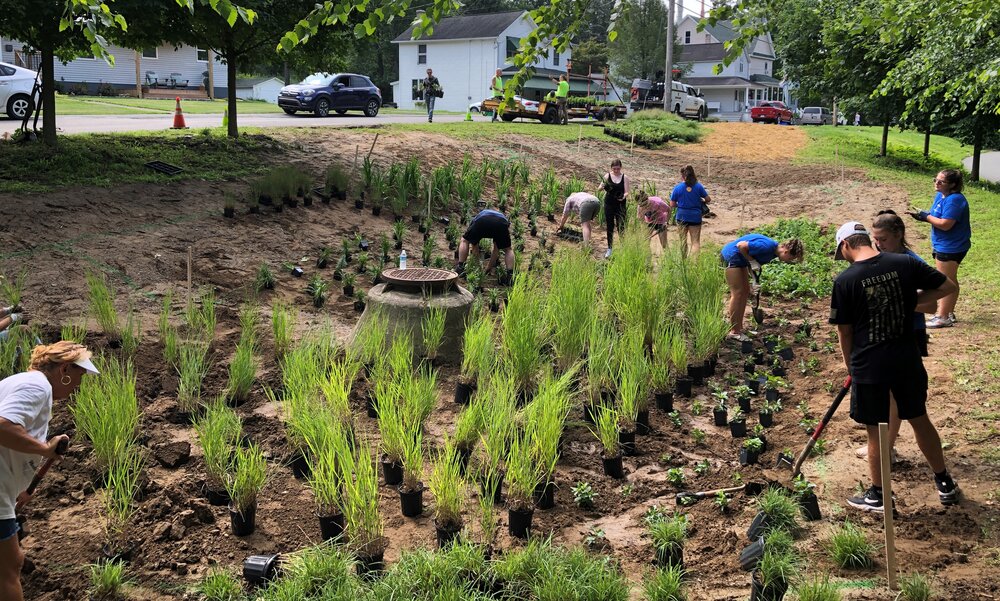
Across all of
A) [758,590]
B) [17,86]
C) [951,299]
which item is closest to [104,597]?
[758,590]

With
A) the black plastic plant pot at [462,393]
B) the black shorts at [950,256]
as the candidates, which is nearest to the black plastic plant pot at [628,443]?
the black plastic plant pot at [462,393]

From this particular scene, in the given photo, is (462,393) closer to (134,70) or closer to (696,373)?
(696,373)

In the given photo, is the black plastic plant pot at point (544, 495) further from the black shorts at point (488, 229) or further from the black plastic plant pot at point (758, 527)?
the black shorts at point (488, 229)

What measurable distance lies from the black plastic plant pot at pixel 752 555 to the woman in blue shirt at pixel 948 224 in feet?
15.3

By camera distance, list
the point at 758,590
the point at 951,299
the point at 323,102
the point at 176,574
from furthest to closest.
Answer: the point at 323,102 → the point at 951,299 → the point at 176,574 → the point at 758,590

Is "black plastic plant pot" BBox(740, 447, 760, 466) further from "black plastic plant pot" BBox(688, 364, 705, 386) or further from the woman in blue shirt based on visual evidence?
the woman in blue shirt

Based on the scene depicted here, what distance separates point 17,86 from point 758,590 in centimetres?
1948

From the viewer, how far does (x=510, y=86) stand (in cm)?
468

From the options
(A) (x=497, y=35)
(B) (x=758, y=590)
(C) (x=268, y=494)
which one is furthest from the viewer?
(A) (x=497, y=35)

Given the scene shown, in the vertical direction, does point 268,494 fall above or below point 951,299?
below

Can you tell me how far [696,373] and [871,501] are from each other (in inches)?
104

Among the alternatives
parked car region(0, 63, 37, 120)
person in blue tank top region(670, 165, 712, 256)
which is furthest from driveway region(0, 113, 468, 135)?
person in blue tank top region(670, 165, 712, 256)

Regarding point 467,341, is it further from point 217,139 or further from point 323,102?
point 323,102

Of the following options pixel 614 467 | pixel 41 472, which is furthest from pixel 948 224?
pixel 41 472
